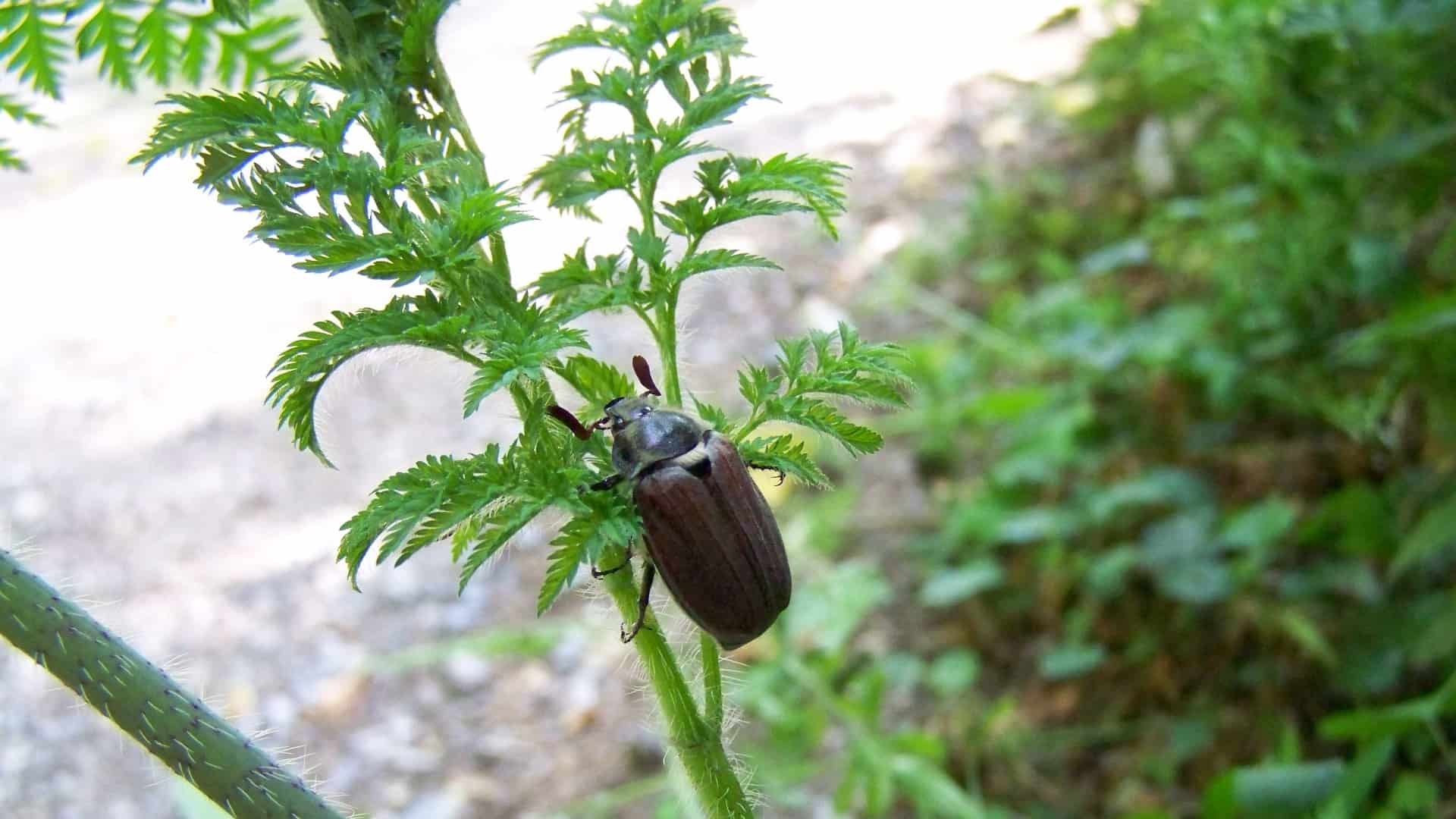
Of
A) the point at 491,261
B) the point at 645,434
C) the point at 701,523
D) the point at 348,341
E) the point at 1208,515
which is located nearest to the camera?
the point at 348,341

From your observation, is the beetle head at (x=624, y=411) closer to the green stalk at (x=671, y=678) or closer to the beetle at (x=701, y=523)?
the beetle at (x=701, y=523)

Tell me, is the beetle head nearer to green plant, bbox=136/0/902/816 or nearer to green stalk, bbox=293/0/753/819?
green plant, bbox=136/0/902/816

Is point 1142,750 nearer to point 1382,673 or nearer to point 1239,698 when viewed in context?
point 1239,698

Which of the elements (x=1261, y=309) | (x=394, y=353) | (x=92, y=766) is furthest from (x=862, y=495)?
(x=394, y=353)

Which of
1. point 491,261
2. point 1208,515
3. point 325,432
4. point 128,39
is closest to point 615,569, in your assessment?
point 491,261

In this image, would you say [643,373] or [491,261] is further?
[643,373]

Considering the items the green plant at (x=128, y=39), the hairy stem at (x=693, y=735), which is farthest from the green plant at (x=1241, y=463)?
the green plant at (x=128, y=39)

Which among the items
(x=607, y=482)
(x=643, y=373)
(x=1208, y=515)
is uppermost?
(x=643, y=373)

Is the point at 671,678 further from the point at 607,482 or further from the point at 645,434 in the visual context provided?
the point at 645,434
